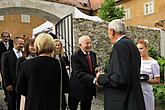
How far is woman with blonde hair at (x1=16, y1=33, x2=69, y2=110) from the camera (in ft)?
13.1

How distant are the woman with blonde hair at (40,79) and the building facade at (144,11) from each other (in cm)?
2507

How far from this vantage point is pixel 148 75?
15.9ft

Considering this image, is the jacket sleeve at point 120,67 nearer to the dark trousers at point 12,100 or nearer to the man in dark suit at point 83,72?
the man in dark suit at point 83,72

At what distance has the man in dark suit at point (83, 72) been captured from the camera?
5469 millimetres

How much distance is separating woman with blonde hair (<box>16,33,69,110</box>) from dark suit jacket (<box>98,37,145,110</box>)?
66 cm

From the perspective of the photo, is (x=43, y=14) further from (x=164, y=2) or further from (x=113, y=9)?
(x=164, y=2)

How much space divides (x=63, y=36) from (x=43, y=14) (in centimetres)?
150

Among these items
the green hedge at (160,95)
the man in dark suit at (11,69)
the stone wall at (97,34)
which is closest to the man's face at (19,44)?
the man in dark suit at (11,69)

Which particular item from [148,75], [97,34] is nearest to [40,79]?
[148,75]

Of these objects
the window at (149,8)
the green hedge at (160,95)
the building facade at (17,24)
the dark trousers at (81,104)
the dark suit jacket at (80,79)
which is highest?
the window at (149,8)

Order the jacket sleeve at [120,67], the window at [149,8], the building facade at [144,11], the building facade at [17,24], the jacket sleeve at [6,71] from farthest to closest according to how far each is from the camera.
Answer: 1. the building facade at [17,24]
2. the window at [149,8]
3. the building facade at [144,11]
4. the jacket sleeve at [6,71]
5. the jacket sleeve at [120,67]

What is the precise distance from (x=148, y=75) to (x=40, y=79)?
1.66 meters

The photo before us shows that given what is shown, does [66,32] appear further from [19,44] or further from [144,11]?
[144,11]

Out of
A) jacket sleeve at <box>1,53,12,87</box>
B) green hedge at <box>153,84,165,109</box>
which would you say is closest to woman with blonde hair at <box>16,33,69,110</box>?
jacket sleeve at <box>1,53,12,87</box>
